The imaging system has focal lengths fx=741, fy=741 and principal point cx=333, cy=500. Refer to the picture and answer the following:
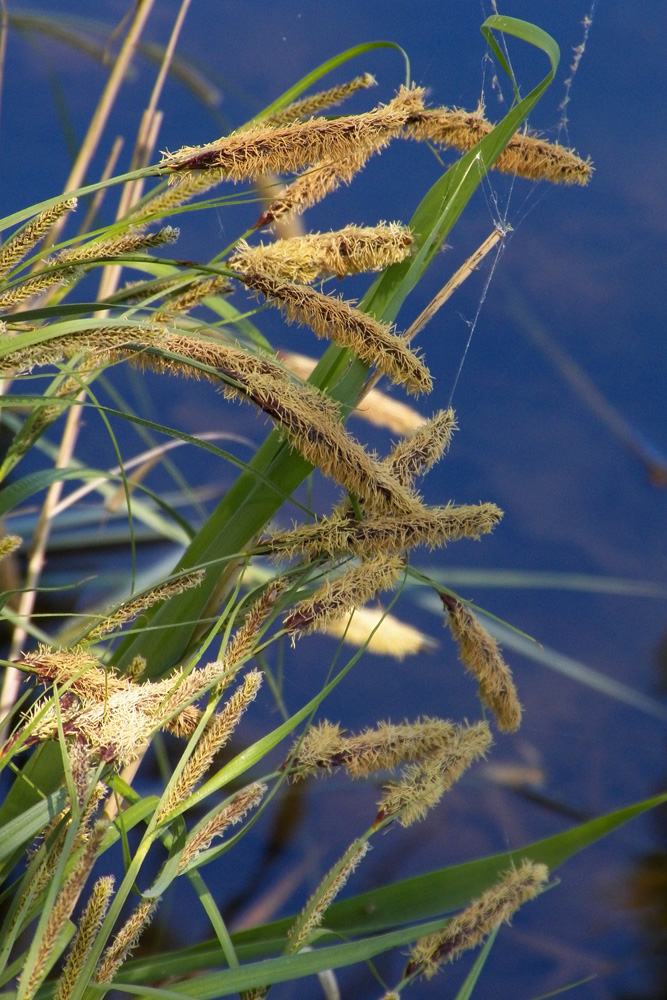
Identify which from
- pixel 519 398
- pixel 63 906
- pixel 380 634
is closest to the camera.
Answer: pixel 63 906

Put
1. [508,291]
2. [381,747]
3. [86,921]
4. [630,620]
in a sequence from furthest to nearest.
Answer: [508,291]
[630,620]
[381,747]
[86,921]

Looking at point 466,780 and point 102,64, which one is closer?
point 466,780

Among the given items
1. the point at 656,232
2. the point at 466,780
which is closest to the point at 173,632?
the point at 466,780

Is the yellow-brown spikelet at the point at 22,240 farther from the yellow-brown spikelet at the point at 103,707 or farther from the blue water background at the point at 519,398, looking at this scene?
the blue water background at the point at 519,398

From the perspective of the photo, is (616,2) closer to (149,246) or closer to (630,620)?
(630,620)

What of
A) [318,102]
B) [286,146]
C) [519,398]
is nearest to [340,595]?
[286,146]

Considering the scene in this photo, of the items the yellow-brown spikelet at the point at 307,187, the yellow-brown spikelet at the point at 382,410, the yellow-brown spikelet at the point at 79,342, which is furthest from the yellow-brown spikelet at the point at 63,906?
the yellow-brown spikelet at the point at 382,410

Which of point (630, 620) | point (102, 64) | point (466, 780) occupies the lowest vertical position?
point (466, 780)

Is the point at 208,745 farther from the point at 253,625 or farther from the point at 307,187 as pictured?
the point at 307,187
